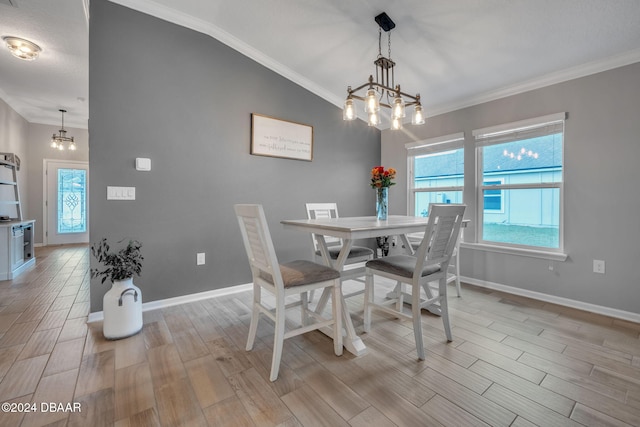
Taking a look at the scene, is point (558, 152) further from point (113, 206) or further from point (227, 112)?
point (113, 206)

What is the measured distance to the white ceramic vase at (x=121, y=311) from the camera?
1.98m

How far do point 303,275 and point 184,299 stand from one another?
1.66 meters

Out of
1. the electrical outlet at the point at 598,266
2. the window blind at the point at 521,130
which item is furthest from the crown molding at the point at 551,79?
the electrical outlet at the point at 598,266

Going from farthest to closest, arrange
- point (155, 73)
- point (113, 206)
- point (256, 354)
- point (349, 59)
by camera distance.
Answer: point (349, 59) < point (155, 73) < point (113, 206) < point (256, 354)

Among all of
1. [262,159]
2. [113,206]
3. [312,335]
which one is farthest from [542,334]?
[113,206]

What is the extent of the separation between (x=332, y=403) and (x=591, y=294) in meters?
2.72

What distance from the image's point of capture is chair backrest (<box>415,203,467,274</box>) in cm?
171

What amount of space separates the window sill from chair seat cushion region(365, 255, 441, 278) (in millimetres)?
1609

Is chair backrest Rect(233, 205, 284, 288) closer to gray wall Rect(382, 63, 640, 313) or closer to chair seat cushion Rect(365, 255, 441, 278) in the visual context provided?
chair seat cushion Rect(365, 255, 441, 278)

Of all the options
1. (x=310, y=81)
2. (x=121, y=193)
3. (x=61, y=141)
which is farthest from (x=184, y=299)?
(x=61, y=141)

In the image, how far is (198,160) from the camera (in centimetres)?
278

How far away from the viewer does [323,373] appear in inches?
63.3

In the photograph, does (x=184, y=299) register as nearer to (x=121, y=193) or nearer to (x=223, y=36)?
(x=121, y=193)

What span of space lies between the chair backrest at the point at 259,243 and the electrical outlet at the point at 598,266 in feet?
9.53
